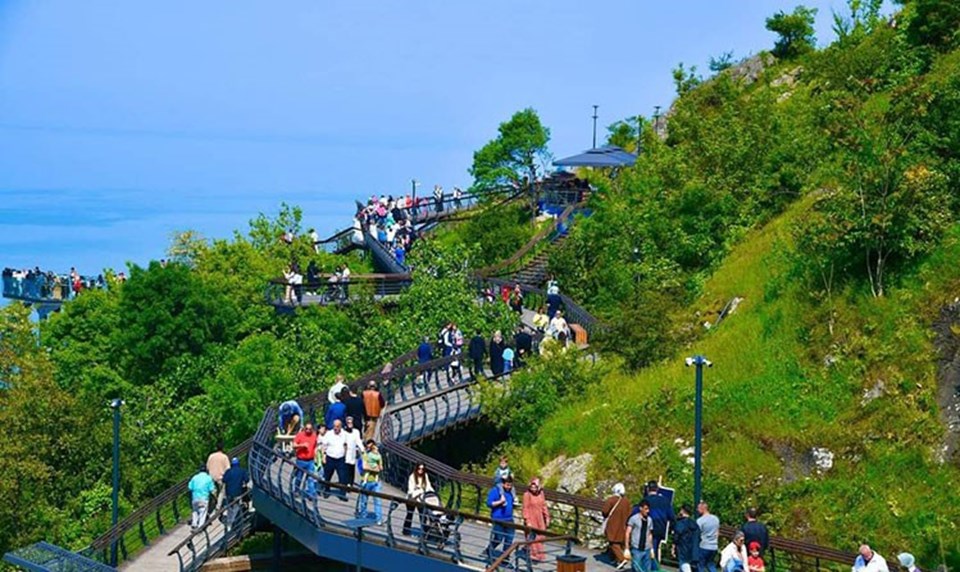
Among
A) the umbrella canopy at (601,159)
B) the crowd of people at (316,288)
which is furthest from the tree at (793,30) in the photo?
the crowd of people at (316,288)

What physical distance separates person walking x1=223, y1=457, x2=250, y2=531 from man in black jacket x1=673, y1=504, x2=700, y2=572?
959 cm

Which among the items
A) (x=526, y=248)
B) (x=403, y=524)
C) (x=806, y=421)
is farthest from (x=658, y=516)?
(x=526, y=248)

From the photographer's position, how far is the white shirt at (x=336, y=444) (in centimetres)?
2908

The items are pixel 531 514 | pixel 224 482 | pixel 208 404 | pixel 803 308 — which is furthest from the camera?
pixel 208 404

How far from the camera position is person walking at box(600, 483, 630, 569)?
25.8 m

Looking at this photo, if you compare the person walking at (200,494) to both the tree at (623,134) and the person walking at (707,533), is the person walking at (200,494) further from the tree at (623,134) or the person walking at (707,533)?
the tree at (623,134)

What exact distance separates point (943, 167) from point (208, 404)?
77.5 feet

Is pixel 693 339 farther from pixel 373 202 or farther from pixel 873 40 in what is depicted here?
pixel 373 202

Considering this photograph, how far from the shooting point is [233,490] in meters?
31.2

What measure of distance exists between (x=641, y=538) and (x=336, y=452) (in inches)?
258

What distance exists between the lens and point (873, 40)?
56969 mm

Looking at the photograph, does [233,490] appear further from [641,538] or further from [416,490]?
[641,538]

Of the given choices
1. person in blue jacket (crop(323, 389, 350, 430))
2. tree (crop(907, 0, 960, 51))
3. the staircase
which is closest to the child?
person in blue jacket (crop(323, 389, 350, 430))

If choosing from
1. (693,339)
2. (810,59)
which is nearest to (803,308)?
(693,339)
